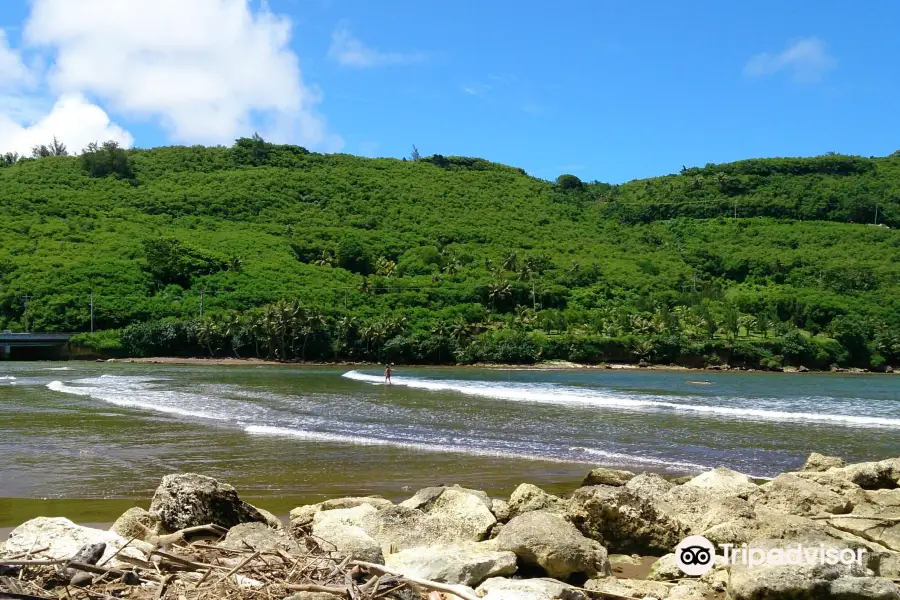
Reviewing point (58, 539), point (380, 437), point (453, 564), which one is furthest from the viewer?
point (380, 437)

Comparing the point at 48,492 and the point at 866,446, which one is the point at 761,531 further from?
the point at 866,446

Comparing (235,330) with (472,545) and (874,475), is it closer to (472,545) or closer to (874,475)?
(874,475)

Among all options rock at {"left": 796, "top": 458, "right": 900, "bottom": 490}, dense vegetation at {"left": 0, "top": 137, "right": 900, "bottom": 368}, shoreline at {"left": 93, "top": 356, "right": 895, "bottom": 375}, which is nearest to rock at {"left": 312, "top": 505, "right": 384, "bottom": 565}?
rock at {"left": 796, "top": 458, "right": 900, "bottom": 490}

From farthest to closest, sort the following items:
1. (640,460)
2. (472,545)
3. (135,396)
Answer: (135,396), (640,460), (472,545)

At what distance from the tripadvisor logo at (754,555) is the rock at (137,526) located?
5104 millimetres

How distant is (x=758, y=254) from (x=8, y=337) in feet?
363

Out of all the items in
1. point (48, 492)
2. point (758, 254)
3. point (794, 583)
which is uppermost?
point (758, 254)

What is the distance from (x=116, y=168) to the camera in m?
144

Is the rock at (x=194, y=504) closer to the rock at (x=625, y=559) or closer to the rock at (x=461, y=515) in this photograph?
the rock at (x=461, y=515)

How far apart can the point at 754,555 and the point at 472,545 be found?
2786 millimetres

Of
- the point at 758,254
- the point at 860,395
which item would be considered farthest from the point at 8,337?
the point at 758,254

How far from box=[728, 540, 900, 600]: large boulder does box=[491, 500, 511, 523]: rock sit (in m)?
4.23

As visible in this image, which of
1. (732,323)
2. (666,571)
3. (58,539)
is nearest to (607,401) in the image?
(666,571)

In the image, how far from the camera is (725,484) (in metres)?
12.1
